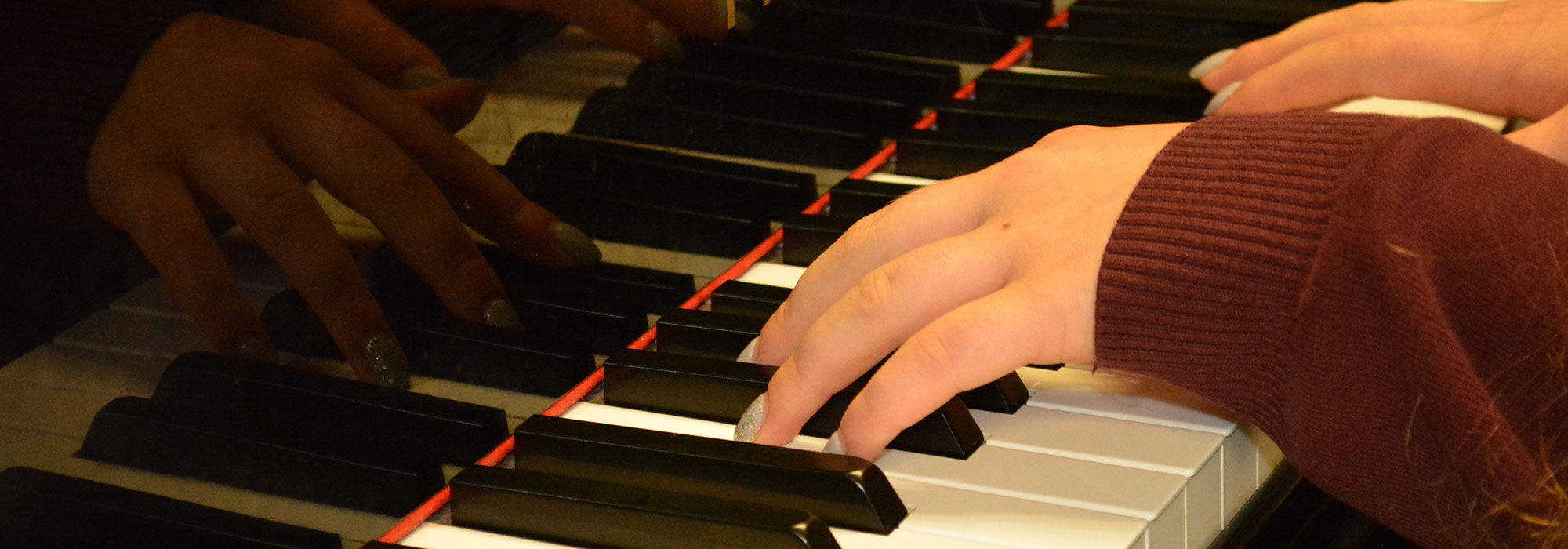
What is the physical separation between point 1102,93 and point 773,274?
573 millimetres

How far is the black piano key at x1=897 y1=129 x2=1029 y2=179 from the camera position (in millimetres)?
1536

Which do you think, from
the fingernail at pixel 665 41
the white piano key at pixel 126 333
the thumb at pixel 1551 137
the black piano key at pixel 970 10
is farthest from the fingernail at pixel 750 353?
the thumb at pixel 1551 137

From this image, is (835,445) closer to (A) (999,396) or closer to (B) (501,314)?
(A) (999,396)

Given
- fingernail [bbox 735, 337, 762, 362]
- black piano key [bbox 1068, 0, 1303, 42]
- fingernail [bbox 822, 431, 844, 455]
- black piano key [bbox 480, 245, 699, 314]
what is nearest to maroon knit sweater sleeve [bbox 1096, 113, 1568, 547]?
fingernail [bbox 822, 431, 844, 455]

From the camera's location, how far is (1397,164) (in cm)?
93

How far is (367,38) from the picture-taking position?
1.04 meters

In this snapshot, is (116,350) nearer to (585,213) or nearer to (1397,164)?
(585,213)

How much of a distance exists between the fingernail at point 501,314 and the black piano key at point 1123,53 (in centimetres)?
93

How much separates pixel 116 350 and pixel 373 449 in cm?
20

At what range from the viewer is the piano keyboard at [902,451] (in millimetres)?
919

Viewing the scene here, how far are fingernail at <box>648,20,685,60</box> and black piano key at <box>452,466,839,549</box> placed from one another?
51cm

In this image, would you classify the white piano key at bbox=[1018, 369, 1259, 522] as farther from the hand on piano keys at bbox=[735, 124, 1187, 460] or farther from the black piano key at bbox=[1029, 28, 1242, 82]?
the black piano key at bbox=[1029, 28, 1242, 82]

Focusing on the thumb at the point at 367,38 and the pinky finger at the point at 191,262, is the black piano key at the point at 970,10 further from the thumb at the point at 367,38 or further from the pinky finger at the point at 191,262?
the pinky finger at the point at 191,262

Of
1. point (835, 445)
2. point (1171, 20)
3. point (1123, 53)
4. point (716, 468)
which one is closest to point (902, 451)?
point (835, 445)
